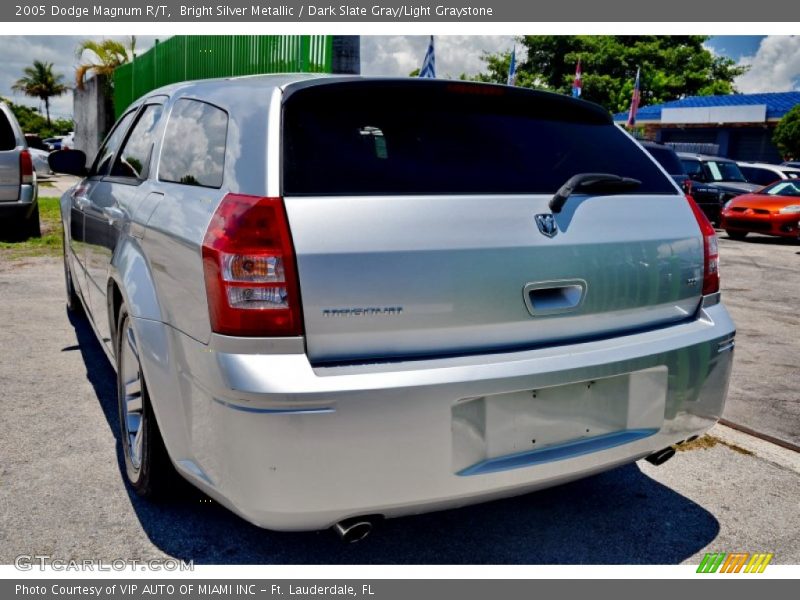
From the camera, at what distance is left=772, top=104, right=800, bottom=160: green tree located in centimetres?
2737

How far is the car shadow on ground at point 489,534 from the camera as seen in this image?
2762 mm

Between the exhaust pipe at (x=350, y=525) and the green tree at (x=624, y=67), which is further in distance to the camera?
the green tree at (x=624, y=67)

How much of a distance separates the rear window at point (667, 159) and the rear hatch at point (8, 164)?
9.39 meters

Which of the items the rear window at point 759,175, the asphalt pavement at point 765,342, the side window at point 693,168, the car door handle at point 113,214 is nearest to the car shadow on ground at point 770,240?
the side window at point 693,168

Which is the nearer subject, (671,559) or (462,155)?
(462,155)

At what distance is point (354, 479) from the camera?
2.22 m

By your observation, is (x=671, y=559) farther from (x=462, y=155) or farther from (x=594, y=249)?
(x=462, y=155)

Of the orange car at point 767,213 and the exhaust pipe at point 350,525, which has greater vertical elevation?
the orange car at point 767,213

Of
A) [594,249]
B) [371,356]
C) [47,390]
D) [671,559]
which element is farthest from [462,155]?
[47,390]

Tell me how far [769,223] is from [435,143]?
42.4 feet

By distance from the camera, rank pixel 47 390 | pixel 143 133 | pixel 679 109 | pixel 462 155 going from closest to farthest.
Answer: pixel 462 155 < pixel 143 133 < pixel 47 390 < pixel 679 109

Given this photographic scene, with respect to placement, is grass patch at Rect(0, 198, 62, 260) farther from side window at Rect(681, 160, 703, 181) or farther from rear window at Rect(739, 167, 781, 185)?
rear window at Rect(739, 167, 781, 185)

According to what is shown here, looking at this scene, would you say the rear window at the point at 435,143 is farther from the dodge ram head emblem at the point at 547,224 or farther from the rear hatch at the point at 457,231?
the dodge ram head emblem at the point at 547,224

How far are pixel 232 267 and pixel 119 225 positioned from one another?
1331 millimetres
